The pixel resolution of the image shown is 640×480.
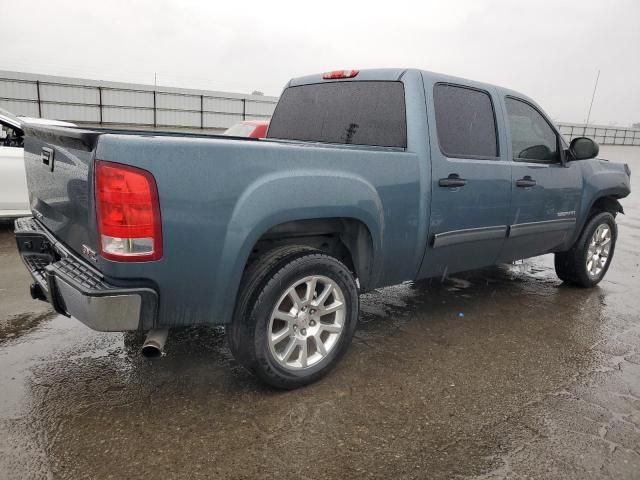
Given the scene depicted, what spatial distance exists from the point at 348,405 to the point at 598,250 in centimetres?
384

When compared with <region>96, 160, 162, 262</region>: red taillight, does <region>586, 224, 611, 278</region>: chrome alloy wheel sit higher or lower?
lower

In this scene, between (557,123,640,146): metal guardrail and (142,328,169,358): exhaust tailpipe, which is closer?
(142,328,169,358): exhaust tailpipe

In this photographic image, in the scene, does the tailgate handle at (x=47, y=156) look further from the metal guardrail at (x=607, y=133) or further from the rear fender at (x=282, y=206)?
the metal guardrail at (x=607, y=133)

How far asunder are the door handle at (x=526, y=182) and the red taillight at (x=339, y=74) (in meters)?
1.57

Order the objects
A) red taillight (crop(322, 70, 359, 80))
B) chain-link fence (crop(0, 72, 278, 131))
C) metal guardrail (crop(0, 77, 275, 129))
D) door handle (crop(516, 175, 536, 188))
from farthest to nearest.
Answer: metal guardrail (crop(0, 77, 275, 129))
chain-link fence (crop(0, 72, 278, 131))
door handle (crop(516, 175, 536, 188))
red taillight (crop(322, 70, 359, 80))

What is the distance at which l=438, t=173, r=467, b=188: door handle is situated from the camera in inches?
132

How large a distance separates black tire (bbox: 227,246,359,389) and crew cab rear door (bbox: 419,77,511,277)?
0.99 meters

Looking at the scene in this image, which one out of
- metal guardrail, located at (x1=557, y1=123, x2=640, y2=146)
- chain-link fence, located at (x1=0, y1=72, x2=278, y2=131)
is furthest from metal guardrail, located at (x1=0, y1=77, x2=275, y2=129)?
metal guardrail, located at (x1=557, y1=123, x2=640, y2=146)

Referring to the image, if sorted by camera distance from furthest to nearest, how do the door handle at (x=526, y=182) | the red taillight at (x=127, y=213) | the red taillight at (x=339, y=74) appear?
the door handle at (x=526, y=182) < the red taillight at (x=339, y=74) < the red taillight at (x=127, y=213)

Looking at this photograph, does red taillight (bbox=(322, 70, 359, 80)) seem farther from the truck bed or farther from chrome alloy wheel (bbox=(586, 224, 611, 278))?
chrome alloy wheel (bbox=(586, 224, 611, 278))

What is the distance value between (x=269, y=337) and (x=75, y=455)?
Answer: 3.41ft

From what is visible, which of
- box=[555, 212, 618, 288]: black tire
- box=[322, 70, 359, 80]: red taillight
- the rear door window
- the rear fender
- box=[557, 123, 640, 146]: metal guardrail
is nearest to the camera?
the rear fender

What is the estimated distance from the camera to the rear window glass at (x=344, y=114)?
11.3 ft

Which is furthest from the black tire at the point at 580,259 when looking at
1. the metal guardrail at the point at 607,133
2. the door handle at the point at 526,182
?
the metal guardrail at the point at 607,133
